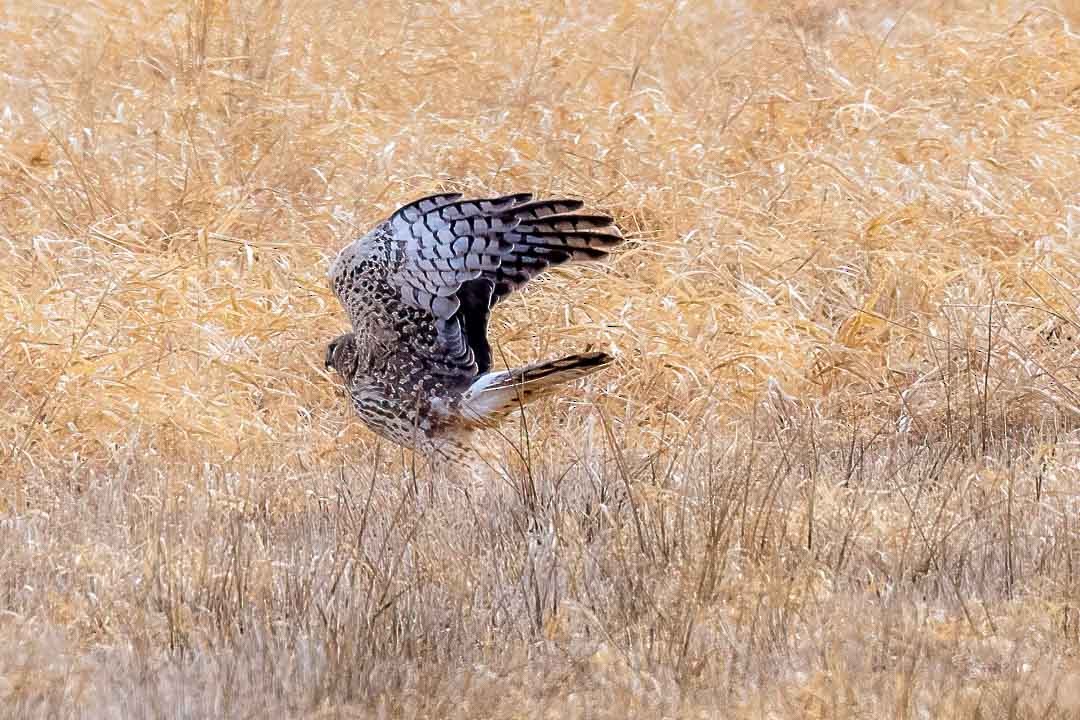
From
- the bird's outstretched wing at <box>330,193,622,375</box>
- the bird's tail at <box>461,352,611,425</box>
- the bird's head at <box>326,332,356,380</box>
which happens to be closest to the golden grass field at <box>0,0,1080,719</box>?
the bird's tail at <box>461,352,611,425</box>

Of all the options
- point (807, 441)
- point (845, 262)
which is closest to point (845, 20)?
point (845, 262)

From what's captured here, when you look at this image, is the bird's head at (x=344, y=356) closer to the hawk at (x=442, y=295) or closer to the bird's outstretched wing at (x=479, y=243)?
the hawk at (x=442, y=295)

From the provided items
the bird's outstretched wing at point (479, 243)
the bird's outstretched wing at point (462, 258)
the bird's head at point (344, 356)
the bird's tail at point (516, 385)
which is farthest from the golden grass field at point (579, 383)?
the bird's outstretched wing at point (479, 243)

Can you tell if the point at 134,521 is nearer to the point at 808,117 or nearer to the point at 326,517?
the point at 326,517

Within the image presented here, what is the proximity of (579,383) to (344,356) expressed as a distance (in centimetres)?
102

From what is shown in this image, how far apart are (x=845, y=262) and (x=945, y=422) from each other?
1.50m

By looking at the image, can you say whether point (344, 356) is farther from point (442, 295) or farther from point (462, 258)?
point (462, 258)

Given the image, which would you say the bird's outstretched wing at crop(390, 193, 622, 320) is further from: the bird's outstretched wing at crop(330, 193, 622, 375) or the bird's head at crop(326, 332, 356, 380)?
the bird's head at crop(326, 332, 356, 380)

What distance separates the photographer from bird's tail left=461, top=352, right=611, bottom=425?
4.77 m

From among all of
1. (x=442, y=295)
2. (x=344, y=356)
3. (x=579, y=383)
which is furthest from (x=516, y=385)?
(x=579, y=383)

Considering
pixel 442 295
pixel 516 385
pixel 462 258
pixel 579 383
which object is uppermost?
pixel 462 258

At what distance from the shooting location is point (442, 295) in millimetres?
5199

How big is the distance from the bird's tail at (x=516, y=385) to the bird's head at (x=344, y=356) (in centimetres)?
54

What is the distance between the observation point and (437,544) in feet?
13.2
